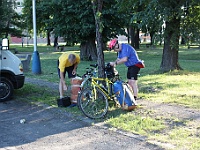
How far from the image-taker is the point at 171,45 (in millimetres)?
13648

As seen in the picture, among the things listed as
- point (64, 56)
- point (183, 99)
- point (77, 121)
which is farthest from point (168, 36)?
point (77, 121)

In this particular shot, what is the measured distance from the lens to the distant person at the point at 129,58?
7.03 metres

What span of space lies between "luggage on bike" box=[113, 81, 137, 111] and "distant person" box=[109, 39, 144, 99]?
20.0 inches

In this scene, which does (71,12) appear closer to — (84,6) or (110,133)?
(84,6)

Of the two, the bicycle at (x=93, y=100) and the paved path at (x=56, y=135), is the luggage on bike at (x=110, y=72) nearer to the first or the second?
the bicycle at (x=93, y=100)

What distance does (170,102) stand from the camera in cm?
792

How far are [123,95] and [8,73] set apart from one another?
3375 mm

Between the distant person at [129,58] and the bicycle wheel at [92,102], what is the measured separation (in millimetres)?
851

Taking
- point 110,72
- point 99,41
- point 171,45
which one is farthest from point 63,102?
point 171,45

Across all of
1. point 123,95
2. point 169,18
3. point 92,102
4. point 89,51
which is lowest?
point 92,102

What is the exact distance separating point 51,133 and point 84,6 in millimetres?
16505

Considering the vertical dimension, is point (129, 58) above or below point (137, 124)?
above

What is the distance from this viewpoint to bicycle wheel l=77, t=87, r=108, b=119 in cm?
651

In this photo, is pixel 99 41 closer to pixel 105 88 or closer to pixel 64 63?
pixel 64 63
